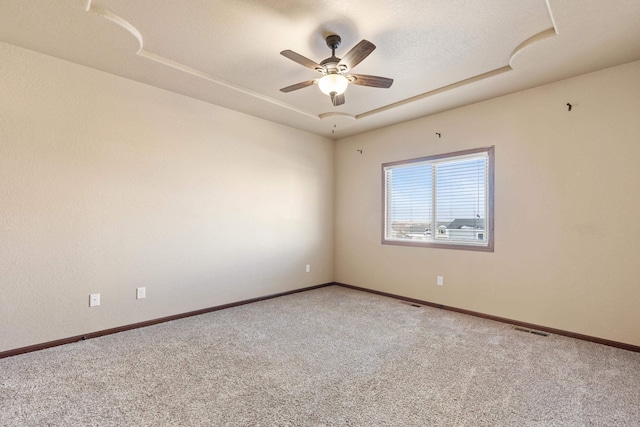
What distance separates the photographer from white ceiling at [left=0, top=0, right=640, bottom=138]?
220cm

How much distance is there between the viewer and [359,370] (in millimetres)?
2381

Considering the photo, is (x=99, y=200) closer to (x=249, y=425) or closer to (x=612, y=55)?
(x=249, y=425)

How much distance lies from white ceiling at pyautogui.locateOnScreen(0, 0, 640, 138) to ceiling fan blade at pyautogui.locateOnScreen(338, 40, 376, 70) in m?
0.31

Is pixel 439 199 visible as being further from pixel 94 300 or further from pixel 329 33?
pixel 94 300

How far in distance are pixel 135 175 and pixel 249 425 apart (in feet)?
9.14

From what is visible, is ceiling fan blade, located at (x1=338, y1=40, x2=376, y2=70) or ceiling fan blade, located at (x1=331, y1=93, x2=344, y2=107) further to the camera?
ceiling fan blade, located at (x1=331, y1=93, x2=344, y2=107)

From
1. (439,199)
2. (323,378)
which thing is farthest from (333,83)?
(439,199)

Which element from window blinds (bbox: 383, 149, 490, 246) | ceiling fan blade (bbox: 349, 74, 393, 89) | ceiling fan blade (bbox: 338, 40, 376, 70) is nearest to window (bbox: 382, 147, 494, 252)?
window blinds (bbox: 383, 149, 490, 246)

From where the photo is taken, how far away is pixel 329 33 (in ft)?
8.15

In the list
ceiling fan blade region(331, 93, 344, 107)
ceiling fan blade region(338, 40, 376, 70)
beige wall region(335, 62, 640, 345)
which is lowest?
beige wall region(335, 62, 640, 345)

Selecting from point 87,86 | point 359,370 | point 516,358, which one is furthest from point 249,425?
point 87,86

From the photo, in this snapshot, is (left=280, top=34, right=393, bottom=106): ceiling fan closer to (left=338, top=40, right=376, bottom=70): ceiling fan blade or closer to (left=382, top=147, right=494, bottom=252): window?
(left=338, top=40, right=376, bottom=70): ceiling fan blade

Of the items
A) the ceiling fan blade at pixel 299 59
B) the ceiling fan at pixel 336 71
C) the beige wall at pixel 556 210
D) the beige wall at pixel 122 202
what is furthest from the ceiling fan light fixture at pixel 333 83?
the beige wall at pixel 556 210

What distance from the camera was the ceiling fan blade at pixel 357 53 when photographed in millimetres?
2098
